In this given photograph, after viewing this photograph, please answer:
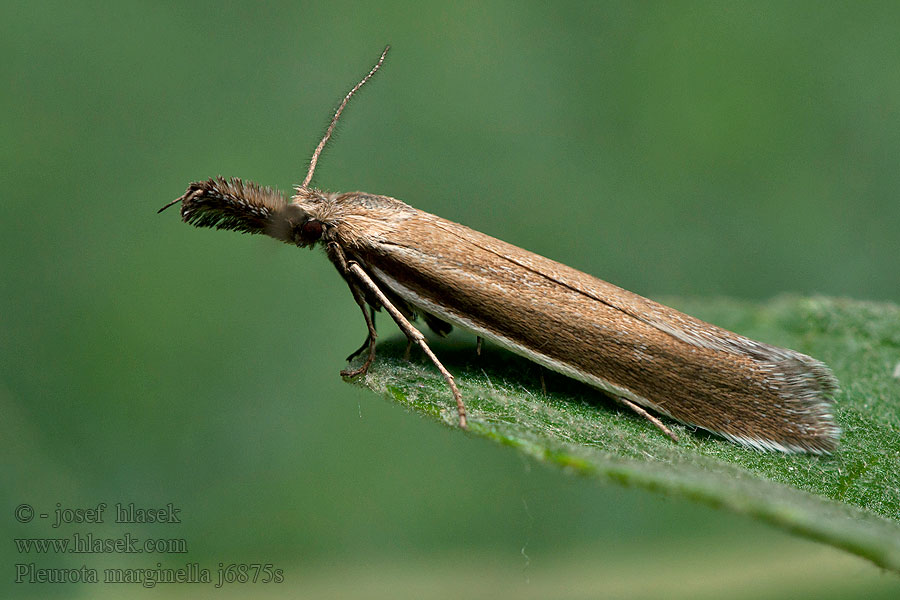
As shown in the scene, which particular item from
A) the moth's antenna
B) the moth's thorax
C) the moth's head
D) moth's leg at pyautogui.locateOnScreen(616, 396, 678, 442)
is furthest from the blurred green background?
moth's leg at pyautogui.locateOnScreen(616, 396, 678, 442)

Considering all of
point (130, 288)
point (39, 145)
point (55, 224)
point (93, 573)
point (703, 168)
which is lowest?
point (93, 573)

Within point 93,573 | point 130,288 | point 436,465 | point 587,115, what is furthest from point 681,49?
point 93,573

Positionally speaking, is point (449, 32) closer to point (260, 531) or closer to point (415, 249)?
point (415, 249)

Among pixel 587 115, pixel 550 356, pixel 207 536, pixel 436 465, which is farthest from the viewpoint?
pixel 587 115

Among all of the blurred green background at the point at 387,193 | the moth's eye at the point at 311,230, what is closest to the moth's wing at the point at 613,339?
the moth's eye at the point at 311,230

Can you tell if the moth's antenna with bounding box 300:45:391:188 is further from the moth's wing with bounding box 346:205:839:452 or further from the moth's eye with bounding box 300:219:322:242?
the moth's wing with bounding box 346:205:839:452

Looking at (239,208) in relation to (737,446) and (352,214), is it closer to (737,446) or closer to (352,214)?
(352,214)

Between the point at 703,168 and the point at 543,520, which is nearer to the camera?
the point at 543,520
